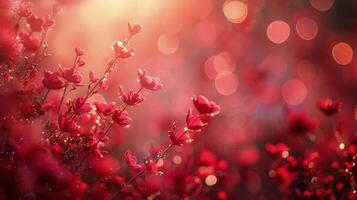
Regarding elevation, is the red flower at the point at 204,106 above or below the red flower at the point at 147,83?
below

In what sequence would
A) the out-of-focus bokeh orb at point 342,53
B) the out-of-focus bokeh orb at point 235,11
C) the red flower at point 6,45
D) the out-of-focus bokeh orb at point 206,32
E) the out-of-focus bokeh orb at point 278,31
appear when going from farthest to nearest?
the out-of-focus bokeh orb at point 278,31 < the out-of-focus bokeh orb at point 342,53 < the out-of-focus bokeh orb at point 235,11 < the out-of-focus bokeh orb at point 206,32 < the red flower at point 6,45

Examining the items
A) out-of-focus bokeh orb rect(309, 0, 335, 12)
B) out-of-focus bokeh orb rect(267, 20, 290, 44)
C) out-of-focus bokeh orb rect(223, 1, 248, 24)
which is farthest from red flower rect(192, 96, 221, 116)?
out-of-focus bokeh orb rect(309, 0, 335, 12)

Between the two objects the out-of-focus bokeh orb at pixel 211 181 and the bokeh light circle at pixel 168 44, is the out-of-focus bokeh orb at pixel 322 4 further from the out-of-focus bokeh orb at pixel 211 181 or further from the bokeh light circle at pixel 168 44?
the out-of-focus bokeh orb at pixel 211 181

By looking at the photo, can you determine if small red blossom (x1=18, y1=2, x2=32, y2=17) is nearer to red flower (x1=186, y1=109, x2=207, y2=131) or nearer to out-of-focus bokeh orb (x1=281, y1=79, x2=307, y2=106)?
red flower (x1=186, y1=109, x2=207, y2=131)

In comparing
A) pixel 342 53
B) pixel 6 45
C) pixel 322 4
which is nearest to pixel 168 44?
pixel 342 53

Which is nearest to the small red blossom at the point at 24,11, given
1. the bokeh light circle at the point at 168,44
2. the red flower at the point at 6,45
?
the red flower at the point at 6,45

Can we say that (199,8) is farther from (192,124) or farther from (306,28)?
(192,124)
